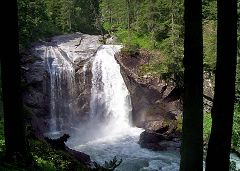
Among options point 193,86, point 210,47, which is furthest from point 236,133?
point 193,86

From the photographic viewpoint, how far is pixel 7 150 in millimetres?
8148

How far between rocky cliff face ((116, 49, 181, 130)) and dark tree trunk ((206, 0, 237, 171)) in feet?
82.5

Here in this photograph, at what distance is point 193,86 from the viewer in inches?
226

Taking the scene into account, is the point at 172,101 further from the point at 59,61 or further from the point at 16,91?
the point at 16,91

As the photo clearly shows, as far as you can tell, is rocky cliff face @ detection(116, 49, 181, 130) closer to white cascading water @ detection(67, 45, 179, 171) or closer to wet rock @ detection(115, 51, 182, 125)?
wet rock @ detection(115, 51, 182, 125)

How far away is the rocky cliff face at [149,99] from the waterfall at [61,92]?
206 inches

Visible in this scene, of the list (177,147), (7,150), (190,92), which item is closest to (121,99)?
(177,147)

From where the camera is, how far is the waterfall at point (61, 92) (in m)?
33.7

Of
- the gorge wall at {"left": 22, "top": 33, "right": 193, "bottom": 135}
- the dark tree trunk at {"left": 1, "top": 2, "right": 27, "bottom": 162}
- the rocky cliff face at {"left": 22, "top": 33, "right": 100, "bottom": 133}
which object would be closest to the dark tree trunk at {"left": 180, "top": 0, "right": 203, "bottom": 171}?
the dark tree trunk at {"left": 1, "top": 2, "right": 27, "bottom": 162}

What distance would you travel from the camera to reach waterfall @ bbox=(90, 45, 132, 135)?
1356 inches

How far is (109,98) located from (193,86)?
2963 centimetres

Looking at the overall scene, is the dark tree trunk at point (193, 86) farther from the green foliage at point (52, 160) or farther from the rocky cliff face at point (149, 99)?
the rocky cliff face at point (149, 99)

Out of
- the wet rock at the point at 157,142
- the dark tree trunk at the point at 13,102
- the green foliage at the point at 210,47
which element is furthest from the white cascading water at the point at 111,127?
the dark tree trunk at the point at 13,102

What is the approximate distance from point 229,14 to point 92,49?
35.7 meters
